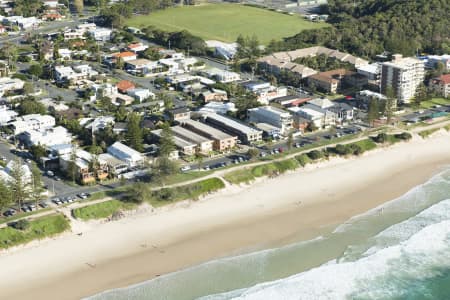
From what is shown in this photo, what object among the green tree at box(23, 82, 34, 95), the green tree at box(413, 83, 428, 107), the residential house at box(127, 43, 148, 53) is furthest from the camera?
the residential house at box(127, 43, 148, 53)

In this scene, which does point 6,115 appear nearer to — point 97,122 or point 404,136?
point 97,122

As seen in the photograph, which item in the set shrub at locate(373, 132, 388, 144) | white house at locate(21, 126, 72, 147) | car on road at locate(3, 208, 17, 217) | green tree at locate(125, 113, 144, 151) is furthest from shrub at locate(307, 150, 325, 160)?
car on road at locate(3, 208, 17, 217)

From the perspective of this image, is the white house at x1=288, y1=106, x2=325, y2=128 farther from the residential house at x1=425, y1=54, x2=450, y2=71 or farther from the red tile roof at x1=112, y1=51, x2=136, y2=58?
the red tile roof at x1=112, y1=51, x2=136, y2=58

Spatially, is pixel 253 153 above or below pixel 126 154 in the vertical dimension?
below

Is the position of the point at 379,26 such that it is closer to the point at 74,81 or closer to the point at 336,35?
the point at 336,35

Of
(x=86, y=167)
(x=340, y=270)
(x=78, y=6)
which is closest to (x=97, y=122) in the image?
(x=86, y=167)

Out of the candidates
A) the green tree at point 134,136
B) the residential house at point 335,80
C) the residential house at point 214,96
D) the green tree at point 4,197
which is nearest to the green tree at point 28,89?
the green tree at point 134,136

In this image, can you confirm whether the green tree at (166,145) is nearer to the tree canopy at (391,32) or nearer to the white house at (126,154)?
the white house at (126,154)
